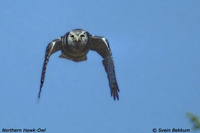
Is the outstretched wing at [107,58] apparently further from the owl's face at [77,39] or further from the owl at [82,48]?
the owl's face at [77,39]

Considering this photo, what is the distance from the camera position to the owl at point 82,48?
13.7 m

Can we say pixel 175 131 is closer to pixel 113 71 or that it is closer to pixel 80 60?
pixel 113 71

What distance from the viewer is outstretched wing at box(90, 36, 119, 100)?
1438 centimetres

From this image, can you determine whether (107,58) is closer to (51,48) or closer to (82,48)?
(82,48)

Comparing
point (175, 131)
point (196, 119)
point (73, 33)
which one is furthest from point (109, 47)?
point (196, 119)

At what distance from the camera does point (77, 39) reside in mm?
13523

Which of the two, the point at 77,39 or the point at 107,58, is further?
the point at 107,58

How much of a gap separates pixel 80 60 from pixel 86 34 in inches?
37.4

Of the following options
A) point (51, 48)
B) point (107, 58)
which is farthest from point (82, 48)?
point (107, 58)

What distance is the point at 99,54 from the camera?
1473 cm

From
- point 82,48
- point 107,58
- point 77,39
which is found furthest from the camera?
point 107,58

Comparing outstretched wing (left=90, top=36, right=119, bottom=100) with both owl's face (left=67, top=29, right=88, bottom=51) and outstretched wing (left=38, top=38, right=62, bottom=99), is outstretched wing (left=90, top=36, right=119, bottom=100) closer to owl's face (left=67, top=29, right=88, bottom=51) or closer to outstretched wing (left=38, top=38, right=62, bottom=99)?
owl's face (left=67, top=29, right=88, bottom=51)

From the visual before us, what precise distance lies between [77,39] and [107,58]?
160 cm

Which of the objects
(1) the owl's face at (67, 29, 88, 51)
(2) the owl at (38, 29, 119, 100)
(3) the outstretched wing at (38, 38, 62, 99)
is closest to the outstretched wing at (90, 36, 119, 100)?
(2) the owl at (38, 29, 119, 100)
